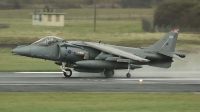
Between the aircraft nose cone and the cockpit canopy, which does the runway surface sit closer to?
the aircraft nose cone

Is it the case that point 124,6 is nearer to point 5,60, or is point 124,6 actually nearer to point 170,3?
point 170,3

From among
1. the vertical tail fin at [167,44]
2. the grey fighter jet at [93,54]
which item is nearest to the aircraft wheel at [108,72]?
the grey fighter jet at [93,54]

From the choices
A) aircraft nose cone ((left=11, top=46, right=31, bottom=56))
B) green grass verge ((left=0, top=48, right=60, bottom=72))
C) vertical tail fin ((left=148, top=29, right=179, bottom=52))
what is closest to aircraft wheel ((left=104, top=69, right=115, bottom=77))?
vertical tail fin ((left=148, top=29, right=179, bottom=52))

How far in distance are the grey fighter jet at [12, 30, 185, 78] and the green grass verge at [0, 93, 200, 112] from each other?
7.06m

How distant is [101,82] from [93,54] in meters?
3.37

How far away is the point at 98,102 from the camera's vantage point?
17.0 m

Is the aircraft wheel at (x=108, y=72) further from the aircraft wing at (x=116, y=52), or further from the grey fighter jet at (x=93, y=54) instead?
the aircraft wing at (x=116, y=52)

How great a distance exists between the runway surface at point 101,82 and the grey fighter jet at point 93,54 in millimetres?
695

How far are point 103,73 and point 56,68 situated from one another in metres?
5.52

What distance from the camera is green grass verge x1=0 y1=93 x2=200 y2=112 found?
1534cm

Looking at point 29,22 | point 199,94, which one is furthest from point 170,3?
point 199,94

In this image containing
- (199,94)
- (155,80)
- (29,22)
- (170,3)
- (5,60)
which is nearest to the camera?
(199,94)

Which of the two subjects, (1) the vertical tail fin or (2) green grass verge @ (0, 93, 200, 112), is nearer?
(2) green grass verge @ (0, 93, 200, 112)

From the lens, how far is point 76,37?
53.0 m
